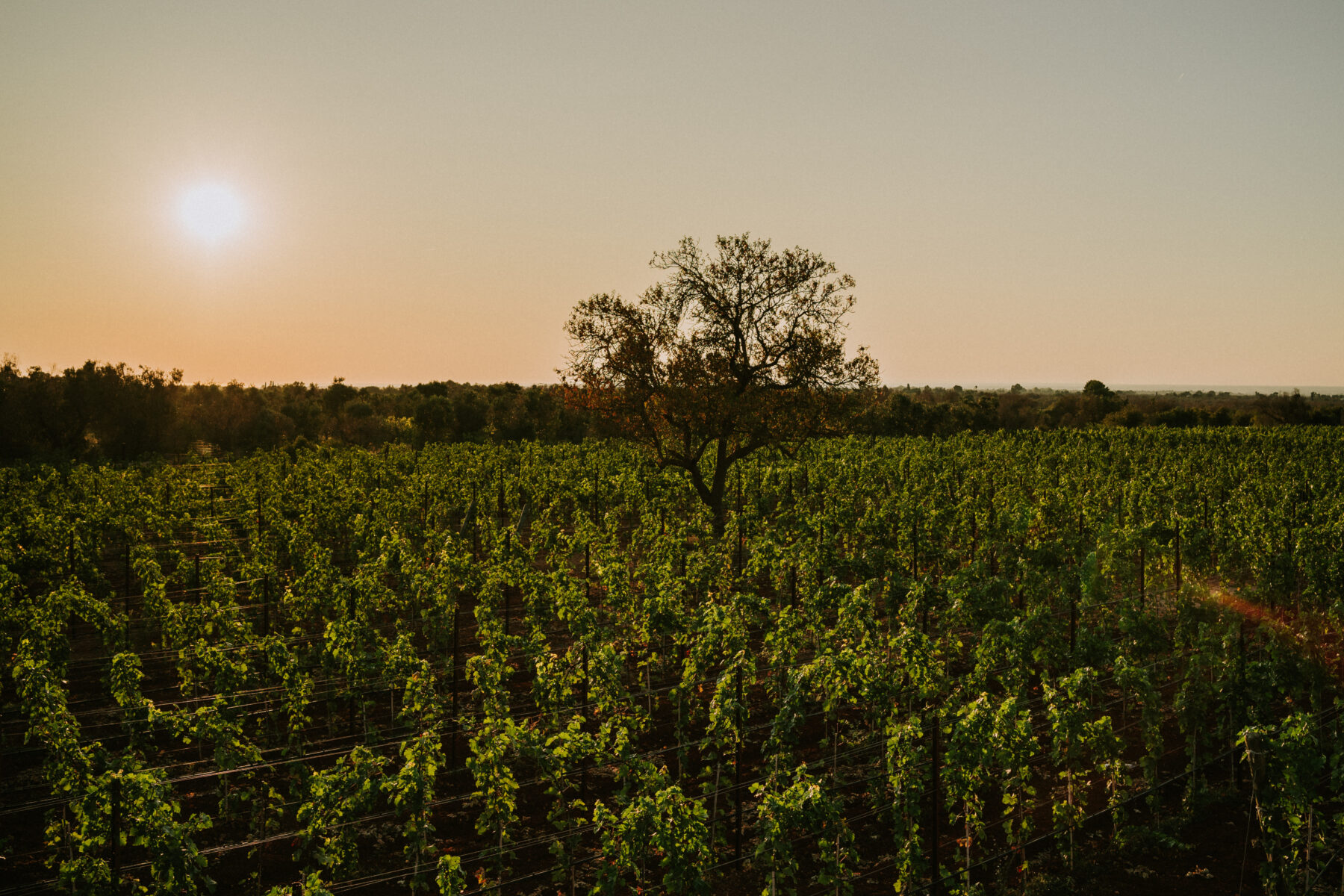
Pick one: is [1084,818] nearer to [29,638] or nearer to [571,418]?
[29,638]

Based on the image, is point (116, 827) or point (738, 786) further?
point (738, 786)

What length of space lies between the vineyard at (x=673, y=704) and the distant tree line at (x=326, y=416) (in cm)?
1801

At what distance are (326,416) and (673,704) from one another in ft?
172

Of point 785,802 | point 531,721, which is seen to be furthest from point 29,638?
point 785,802

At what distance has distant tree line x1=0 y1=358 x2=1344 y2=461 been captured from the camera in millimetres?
41906

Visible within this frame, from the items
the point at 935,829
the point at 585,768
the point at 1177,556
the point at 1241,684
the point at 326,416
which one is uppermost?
the point at 326,416

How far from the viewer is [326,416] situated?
5634cm

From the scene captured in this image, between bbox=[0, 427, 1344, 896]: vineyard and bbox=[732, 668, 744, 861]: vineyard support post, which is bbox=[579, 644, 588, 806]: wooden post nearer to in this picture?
bbox=[0, 427, 1344, 896]: vineyard

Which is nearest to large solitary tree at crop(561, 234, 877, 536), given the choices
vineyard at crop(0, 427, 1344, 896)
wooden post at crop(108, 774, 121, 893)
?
vineyard at crop(0, 427, 1344, 896)

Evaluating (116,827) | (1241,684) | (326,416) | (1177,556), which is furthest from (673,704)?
(326,416)

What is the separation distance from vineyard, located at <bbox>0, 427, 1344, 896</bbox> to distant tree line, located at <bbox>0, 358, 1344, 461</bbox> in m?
18.0

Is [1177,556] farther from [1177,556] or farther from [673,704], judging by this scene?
[673,704]

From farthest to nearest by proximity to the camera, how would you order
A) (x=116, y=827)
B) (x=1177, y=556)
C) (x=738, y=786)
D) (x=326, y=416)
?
(x=326, y=416)
(x=1177, y=556)
(x=738, y=786)
(x=116, y=827)

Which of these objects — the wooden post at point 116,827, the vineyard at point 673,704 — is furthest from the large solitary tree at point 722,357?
the wooden post at point 116,827
